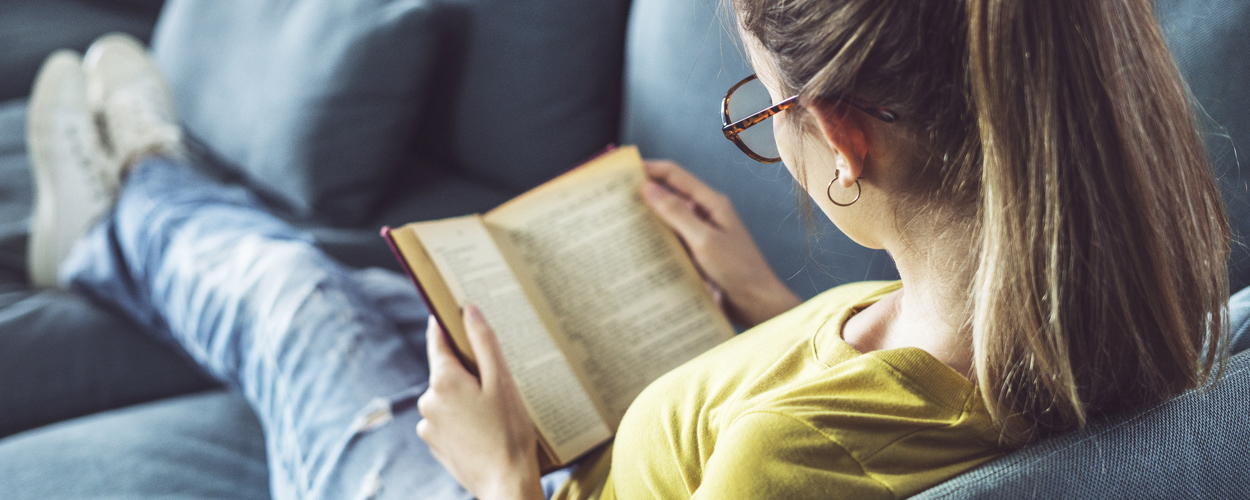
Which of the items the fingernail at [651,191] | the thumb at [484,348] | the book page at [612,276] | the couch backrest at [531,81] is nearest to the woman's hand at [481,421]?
the thumb at [484,348]

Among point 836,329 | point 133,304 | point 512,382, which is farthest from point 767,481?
point 133,304

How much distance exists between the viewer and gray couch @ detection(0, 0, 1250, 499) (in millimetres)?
578

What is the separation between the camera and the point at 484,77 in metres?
1.25

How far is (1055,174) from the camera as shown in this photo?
0.38 m

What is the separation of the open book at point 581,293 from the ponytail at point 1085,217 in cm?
42

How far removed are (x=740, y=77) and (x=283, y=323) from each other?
0.61 metres

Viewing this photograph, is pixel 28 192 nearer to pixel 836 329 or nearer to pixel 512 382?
pixel 512 382

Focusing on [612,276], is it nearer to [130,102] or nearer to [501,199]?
[501,199]

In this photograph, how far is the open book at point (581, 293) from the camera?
2.47 ft

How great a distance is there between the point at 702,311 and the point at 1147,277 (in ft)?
1.60

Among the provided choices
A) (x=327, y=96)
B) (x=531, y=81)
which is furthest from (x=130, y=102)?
(x=531, y=81)

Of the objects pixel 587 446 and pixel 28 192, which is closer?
pixel 587 446

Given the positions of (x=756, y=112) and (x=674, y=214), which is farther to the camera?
(x=674, y=214)

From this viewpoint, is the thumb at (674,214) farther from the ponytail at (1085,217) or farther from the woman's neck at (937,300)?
the ponytail at (1085,217)
